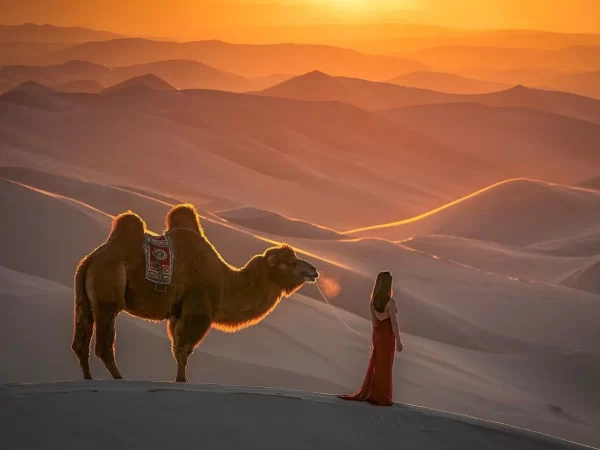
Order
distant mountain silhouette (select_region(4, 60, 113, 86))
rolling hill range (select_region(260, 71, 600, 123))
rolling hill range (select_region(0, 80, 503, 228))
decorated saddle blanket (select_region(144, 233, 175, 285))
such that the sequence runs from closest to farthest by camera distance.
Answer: decorated saddle blanket (select_region(144, 233, 175, 285)) < rolling hill range (select_region(0, 80, 503, 228)) < rolling hill range (select_region(260, 71, 600, 123)) < distant mountain silhouette (select_region(4, 60, 113, 86))

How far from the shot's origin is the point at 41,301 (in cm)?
1728

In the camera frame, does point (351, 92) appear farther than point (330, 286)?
Yes

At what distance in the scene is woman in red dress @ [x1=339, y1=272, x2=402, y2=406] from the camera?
8789 mm

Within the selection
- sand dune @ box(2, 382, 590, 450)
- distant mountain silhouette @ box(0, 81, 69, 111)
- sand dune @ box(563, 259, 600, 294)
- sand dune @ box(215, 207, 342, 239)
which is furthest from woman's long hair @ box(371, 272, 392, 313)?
distant mountain silhouette @ box(0, 81, 69, 111)

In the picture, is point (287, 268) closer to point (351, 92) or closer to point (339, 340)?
point (339, 340)

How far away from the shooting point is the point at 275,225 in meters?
43.8

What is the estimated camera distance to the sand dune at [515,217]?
54219mm

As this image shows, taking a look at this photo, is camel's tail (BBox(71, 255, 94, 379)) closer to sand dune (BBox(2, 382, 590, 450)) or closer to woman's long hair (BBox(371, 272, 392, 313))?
sand dune (BBox(2, 382, 590, 450))

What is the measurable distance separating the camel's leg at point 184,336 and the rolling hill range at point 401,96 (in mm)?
132146

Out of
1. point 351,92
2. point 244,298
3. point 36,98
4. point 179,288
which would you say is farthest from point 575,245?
point 351,92

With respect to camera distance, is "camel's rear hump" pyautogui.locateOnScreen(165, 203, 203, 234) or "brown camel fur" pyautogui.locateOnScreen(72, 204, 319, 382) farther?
"camel's rear hump" pyautogui.locateOnScreen(165, 203, 203, 234)

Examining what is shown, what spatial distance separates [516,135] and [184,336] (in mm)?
126692

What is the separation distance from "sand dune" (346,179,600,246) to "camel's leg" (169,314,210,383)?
4321 cm

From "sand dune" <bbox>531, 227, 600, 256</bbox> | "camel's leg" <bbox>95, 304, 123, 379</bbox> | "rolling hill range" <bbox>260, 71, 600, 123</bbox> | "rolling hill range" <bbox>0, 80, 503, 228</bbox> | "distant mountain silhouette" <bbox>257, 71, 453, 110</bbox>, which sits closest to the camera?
"camel's leg" <bbox>95, 304, 123, 379</bbox>
